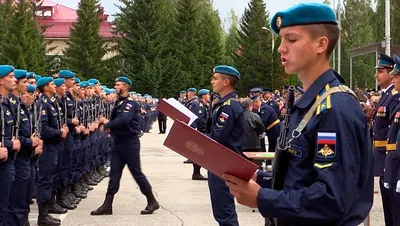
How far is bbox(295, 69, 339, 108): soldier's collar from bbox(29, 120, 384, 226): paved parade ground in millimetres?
7010

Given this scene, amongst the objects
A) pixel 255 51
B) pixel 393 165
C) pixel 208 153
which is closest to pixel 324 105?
pixel 208 153

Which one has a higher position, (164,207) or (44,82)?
(44,82)

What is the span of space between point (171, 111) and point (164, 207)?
4.44 meters

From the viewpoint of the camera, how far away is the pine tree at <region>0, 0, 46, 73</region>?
53.4 metres

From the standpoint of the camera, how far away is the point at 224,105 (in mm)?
7402

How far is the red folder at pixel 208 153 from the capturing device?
2811 millimetres

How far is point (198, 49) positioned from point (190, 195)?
53425mm

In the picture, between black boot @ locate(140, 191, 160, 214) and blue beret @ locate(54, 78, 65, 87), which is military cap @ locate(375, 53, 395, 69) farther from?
blue beret @ locate(54, 78, 65, 87)

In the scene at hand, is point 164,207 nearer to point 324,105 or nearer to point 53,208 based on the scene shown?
point 53,208

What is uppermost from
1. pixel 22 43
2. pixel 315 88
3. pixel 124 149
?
pixel 22 43

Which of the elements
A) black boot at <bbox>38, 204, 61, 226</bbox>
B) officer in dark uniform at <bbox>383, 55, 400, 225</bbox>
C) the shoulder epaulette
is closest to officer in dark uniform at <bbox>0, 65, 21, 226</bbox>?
black boot at <bbox>38, 204, 61, 226</bbox>

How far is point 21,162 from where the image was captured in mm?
8023

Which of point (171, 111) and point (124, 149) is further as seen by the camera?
point (124, 149)

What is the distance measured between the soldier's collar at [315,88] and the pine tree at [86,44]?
58488 mm
